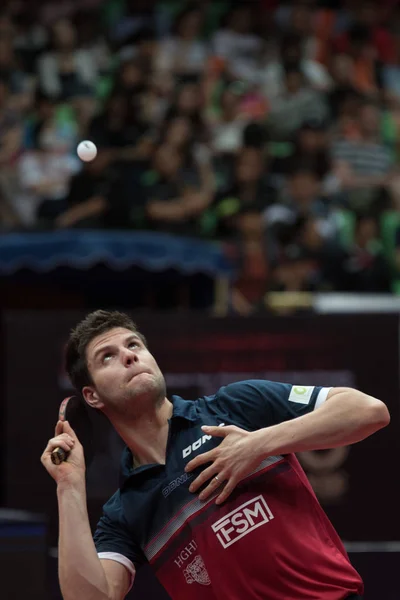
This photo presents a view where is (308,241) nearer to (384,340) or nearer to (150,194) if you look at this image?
(150,194)

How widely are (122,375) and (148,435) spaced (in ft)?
0.81

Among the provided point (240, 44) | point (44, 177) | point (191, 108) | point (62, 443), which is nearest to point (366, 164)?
point (191, 108)

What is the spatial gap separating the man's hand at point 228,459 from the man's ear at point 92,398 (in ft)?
1.49

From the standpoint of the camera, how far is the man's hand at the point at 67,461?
371cm

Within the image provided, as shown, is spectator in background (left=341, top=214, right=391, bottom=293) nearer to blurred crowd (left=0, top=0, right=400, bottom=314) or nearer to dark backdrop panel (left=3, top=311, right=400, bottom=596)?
blurred crowd (left=0, top=0, right=400, bottom=314)

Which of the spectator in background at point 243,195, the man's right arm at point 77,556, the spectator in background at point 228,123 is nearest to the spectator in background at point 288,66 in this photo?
the spectator in background at point 228,123

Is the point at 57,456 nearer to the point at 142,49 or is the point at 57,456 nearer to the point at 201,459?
the point at 201,459

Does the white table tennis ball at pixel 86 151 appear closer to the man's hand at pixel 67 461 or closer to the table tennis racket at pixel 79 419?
the table tennis racket at pixel 79 419

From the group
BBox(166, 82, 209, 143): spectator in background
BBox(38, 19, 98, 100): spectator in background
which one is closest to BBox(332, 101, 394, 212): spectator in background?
BBox(166, 82, 209, 143): spectator in background

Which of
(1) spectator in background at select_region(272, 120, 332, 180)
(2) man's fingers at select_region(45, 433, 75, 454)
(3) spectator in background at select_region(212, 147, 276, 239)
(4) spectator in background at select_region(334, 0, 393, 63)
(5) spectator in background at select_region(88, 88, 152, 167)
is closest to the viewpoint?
(2) man's fingers at select_region(45, 433, 75, 454)

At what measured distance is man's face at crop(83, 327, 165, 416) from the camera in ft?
12.6

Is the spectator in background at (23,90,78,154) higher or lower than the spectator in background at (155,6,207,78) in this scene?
lower

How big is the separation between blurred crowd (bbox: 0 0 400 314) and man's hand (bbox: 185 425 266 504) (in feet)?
18.6

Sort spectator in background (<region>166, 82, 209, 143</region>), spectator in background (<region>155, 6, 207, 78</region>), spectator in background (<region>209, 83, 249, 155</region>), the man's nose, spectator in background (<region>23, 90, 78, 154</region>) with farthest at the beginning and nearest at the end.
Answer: spectator in background (<region>155, 6, 207, 78</region>)
spectator in background (<region>209, 83, 249, 155</region>)
spectator in background (<region>166, 82, 209, 143</region>)
spectator in background (<region>23, 90, 78, 154</region>)
the man's nose
